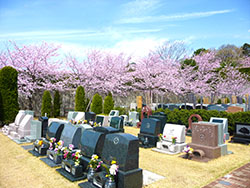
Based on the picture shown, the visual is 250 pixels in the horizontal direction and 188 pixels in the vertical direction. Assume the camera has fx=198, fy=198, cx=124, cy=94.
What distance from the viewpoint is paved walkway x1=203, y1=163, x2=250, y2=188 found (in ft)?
18.9

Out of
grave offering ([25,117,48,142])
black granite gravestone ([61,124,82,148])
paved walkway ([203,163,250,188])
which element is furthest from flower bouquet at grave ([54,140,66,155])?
paved walkway ([203,163,250,188])

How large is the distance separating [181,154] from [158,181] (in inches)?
142

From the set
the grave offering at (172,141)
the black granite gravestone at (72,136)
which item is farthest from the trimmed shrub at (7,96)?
the grave offering at (172,141)

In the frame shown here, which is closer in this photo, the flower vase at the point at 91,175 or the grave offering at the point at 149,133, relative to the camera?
the flower vase at the point at 91,175

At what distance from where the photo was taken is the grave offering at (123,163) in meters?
5.07

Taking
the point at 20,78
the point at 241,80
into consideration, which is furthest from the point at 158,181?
the point at 241,80

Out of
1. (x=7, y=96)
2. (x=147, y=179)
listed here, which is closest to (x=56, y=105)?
(x=7, y=96)

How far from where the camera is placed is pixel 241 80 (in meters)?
31.3

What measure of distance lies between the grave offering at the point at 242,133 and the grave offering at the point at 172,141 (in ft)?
12.6

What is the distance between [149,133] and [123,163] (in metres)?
6.00

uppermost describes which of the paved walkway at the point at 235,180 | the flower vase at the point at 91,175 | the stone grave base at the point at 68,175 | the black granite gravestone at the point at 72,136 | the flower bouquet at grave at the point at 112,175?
the black granite gravestone at the point at 72,136

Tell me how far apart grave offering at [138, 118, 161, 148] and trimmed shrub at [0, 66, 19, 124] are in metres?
10.8

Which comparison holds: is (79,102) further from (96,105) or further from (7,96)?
(7,96)

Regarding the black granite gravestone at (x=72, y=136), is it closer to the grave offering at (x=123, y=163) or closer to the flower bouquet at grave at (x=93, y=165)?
the flower bouquet at grave at (x=93, y=165)
